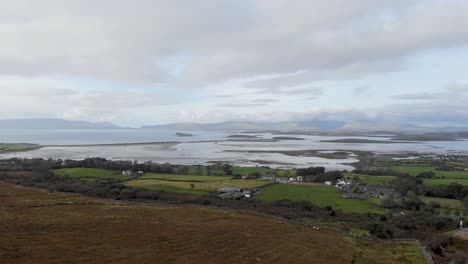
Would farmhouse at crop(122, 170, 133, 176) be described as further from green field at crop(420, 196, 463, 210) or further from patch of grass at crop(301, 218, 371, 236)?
green field at crop(420, 196, 463, 210)

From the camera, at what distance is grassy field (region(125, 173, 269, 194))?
50116mm

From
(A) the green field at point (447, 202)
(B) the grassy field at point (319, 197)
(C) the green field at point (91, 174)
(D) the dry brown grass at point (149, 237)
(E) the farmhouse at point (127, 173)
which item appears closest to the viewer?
(D) the dry brown grass at point (149, 237)

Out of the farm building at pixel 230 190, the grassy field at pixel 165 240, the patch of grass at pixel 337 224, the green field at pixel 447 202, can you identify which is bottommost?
the green field at pixel 447 202

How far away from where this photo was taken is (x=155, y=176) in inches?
2420

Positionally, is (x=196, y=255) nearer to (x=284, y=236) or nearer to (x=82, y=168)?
(x=284, y=236)

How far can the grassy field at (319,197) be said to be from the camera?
41.1m

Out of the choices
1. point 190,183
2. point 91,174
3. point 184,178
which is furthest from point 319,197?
point 91,174

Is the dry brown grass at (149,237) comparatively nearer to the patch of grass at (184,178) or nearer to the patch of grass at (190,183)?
the patch of grass at (190,183)

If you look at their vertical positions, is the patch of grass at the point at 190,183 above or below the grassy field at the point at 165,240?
below

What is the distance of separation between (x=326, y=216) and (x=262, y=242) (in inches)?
691

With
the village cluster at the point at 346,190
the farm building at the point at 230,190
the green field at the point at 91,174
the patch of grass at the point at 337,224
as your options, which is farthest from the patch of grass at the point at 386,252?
the green field at the point at 91,174

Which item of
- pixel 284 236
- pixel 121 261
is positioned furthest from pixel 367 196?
pixel 121 261

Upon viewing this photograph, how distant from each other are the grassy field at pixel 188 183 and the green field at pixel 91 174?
13.9 ft

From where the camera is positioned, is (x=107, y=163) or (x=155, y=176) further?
(x=107, y=163)
